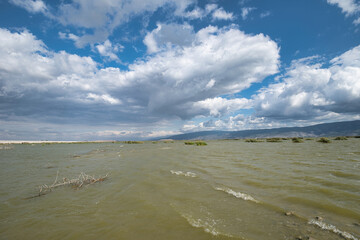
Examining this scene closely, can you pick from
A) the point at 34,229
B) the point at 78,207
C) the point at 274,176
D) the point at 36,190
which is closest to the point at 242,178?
the point at 274,176

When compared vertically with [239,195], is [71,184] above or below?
above

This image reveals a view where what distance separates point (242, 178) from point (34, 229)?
10.5m

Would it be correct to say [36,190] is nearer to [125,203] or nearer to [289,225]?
[125,203]

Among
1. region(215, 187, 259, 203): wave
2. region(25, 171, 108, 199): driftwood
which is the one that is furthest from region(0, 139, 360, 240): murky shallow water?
region(25, 171, 108, 199): driftwood

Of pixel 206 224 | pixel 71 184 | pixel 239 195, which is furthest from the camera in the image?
pixel 71 184

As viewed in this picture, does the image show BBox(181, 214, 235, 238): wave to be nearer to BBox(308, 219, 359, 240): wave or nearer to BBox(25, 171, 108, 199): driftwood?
BBox(308, 219, 359, 240): wave

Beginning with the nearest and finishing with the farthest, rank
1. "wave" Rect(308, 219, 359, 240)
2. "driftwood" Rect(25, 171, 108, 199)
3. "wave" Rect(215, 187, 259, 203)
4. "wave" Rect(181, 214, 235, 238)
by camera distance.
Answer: "wave" Rect(308, 219, 359, 240) < "wave" Rect(181, 214, 235, 238) < "wave" Rect(215, 187, 259, 203) < "driftwood" Rect(25, 171, 108, 199)

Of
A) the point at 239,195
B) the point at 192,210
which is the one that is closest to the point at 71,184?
the point at 192,210

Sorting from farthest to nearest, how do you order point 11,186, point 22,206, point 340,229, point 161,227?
point 11,186
point 22,206
point 161,227
point 340,229

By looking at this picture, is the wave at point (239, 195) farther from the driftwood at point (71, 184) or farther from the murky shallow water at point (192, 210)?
the driftwood at point (71, 184)

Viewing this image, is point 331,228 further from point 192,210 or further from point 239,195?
point 192,210

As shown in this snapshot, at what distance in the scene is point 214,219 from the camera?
18.0 feet

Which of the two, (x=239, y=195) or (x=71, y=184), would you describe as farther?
(x=71, y=184)

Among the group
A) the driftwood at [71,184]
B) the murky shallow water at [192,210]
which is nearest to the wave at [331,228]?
the murky shallow water at [192,210]
